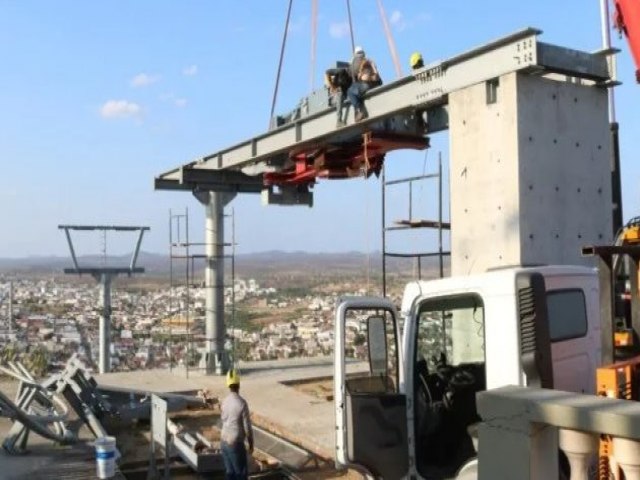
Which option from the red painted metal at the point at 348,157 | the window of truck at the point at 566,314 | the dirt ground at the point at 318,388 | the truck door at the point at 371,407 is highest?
the red painted metal at the point at 348,157

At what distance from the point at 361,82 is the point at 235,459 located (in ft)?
18.8

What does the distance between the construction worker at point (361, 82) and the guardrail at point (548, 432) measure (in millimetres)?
8511

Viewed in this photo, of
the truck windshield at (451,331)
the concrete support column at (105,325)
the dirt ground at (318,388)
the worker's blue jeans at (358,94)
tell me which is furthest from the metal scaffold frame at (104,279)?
the truck windshield at (451,331)

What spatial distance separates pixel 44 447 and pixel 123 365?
10817 millimetres

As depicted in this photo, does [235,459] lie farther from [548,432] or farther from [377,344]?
[548,432]

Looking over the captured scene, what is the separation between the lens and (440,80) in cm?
942

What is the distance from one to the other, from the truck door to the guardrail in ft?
7.90

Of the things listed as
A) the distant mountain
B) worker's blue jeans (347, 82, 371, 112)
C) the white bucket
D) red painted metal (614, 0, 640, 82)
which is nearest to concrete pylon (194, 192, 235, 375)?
the distant mountain

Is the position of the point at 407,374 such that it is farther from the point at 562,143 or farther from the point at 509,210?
the point at 562,143

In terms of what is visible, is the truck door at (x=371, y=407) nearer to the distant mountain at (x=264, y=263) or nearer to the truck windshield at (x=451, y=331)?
the truck windshield at (x=451, y=331)

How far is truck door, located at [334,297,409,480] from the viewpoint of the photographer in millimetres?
5117

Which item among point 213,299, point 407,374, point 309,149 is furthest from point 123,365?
point 407,374

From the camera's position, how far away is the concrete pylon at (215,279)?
1691cm

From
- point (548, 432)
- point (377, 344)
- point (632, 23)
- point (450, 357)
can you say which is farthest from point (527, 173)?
point (548, 432)
